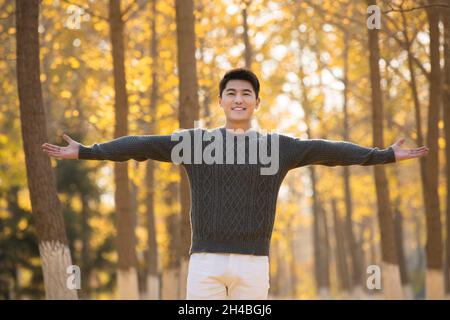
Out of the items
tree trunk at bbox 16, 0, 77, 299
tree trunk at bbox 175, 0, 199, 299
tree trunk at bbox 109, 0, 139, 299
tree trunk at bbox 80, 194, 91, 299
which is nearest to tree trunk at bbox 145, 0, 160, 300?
tree trunk at bbox 109, 0, 139, 299

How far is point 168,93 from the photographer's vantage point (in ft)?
73.1

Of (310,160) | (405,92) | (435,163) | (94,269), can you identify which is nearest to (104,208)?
(94,269)

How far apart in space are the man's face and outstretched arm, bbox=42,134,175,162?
37cm

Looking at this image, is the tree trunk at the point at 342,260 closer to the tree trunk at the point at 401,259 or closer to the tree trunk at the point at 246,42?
the tree trunk at the point at 401,259

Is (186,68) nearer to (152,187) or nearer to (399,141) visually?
(399,141)

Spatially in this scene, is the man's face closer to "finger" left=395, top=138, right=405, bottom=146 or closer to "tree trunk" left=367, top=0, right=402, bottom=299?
"finger" left=395, top=138, right=405, bottom=146

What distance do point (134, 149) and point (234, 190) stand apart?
25.0 inches

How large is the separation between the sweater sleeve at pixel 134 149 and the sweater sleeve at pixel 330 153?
27.6 inches

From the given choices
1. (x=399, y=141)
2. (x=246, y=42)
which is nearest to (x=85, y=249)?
(x=246, y=42)

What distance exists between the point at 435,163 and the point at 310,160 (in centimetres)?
1069

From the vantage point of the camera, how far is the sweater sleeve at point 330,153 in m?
4.68

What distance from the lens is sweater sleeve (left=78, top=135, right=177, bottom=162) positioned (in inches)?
182

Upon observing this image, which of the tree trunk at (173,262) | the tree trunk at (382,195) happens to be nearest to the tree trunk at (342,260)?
the tree trunk at (173,262)

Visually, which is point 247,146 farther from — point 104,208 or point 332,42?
point 104,208
